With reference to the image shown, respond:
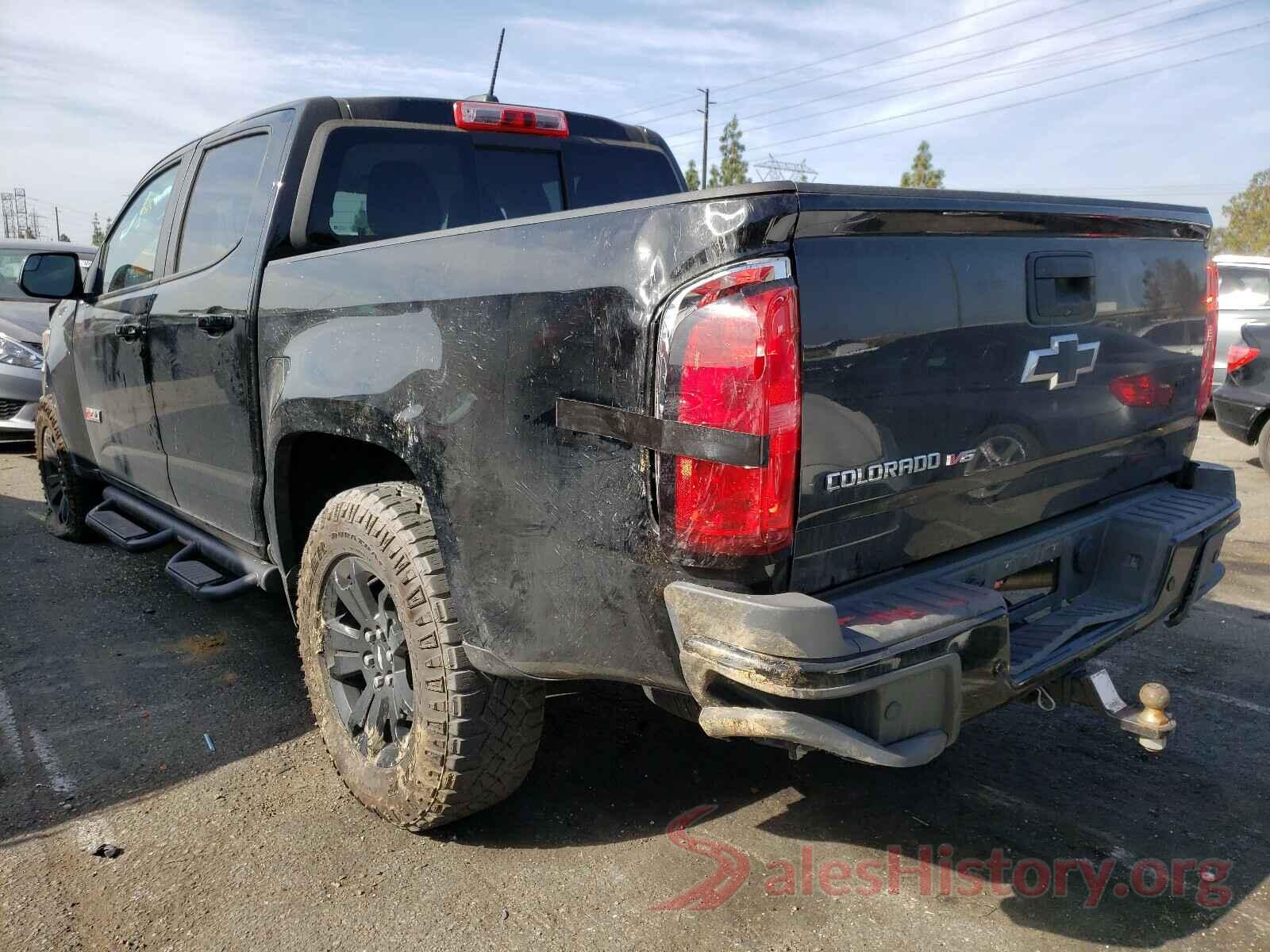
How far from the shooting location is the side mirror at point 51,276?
434 centimetres

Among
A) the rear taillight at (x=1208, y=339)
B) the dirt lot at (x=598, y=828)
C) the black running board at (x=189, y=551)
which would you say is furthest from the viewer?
the black running board at (x=189, y=551)

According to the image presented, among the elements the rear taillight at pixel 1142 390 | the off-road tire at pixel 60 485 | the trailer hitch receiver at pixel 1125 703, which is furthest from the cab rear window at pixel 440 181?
the off-road tire at pixel 60 485

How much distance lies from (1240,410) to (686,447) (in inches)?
299

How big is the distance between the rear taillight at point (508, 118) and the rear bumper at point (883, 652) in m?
2.34

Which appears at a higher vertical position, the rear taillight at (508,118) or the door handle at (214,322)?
the rear taillight at (508,118)

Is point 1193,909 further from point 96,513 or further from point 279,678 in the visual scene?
point 96,513

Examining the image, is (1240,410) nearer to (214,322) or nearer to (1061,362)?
(1061,362)

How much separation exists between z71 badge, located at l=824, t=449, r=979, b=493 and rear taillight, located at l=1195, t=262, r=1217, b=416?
1236 millimetres

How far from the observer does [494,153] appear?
12.4 ft

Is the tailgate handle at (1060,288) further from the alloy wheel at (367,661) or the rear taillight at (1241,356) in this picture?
the rear taillight at (1241,356)

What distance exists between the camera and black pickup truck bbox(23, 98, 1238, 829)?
1.92 meters

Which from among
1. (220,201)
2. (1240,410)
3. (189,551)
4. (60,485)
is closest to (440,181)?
(220,201)

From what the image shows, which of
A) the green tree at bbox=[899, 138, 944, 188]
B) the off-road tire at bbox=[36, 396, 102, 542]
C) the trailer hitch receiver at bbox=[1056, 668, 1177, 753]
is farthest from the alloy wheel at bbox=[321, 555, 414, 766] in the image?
the green tree at bbox=[899, 138, 944, 188]

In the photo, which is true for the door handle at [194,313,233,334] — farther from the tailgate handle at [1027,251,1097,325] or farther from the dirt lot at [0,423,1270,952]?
the tailgate handle at [1027,251,1097,325]
